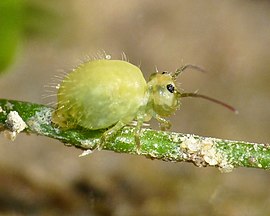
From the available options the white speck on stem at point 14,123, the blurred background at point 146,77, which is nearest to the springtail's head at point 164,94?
the white speck on stem at point 14,123

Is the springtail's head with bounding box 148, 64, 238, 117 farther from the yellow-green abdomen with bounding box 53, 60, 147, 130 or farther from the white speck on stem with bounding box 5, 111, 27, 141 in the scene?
the white speck on stem with bounding box 5, 111, 27, 141

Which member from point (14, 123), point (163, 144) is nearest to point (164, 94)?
point (163, 144)

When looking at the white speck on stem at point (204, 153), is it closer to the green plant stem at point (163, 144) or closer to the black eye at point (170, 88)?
the green plant stem at point (163, 144)

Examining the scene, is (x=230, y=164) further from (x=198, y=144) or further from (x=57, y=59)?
(x=57, y=59)

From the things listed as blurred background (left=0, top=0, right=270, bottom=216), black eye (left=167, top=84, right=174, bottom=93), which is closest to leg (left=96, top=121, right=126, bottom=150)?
black eye (left=167, top=84, right=174, bottom=93)

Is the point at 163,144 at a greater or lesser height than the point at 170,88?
lesser

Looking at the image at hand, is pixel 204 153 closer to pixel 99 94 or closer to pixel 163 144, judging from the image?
pixel 163 144

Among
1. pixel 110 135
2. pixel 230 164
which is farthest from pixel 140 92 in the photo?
pixel 230 164
